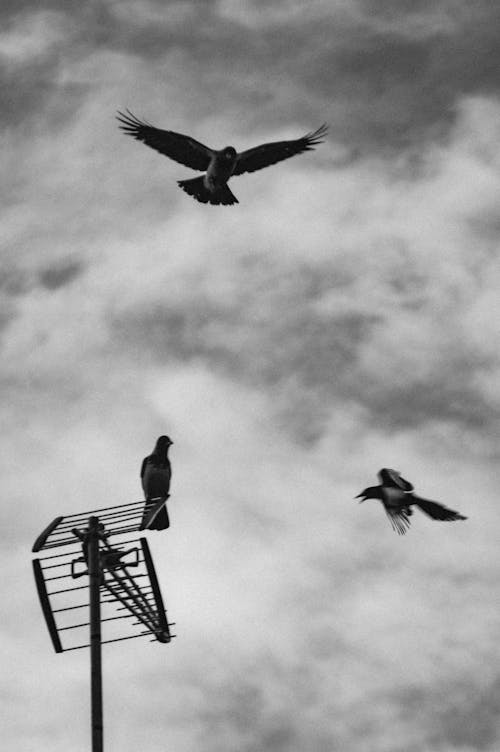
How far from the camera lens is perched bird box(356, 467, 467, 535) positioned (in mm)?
11086

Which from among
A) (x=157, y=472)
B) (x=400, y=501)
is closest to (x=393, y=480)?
(x=400, y=501)

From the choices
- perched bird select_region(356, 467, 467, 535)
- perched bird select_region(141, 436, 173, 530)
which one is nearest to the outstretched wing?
perched bird select_region(356, 467, 467, 535)

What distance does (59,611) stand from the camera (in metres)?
8.05

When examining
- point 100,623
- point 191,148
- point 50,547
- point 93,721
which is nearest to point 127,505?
point 50,547

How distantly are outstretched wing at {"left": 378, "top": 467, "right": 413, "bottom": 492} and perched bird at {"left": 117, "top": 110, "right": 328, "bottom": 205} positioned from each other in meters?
8.01

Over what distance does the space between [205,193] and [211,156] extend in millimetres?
693

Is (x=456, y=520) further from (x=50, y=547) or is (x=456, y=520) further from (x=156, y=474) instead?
(x=156, y=474)

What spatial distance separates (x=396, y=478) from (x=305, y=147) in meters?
8.92

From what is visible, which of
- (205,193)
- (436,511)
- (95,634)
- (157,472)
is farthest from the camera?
(205,193)

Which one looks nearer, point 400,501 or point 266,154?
point 400,501

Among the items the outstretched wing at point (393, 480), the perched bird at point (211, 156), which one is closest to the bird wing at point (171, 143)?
the perched bird at point (211, 156)

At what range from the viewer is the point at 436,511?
11.1 metres

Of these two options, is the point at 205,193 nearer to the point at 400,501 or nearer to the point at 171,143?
the point at 171,143

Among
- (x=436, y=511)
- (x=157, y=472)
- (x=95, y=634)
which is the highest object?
(x=157, y=472)
